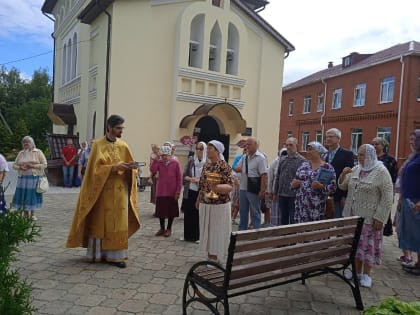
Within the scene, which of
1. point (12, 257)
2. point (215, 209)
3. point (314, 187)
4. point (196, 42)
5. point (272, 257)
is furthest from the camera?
point (196, 42)

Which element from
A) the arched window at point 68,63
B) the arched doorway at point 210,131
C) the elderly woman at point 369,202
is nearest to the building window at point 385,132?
the arched doorway at point 210,131

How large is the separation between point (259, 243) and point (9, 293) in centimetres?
200

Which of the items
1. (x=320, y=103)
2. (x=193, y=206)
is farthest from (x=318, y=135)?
(x=193, y=206)

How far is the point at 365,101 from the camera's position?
1086 inches

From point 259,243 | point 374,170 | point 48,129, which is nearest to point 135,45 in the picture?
point 374,170

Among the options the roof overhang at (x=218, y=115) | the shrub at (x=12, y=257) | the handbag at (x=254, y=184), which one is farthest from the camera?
the roof overhang at (x=218, y=115)

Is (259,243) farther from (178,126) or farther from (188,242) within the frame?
(178,126)

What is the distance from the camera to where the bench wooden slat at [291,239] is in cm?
340

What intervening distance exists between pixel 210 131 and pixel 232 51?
336 centimetres

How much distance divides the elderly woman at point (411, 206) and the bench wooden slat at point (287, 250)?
162 centimetres

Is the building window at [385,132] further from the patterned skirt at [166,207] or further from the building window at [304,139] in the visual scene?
the patterned skirt at [166,207]

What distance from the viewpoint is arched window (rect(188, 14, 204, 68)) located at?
49.2 feet

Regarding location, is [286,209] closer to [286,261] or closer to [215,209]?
[215,209]

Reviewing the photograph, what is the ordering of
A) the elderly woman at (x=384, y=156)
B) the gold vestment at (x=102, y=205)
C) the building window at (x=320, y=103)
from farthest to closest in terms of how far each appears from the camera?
the building window at (x=320, y=103) → the elderly woman at (x=384, y=156) → the gold vestment at (x=102, y=205)
